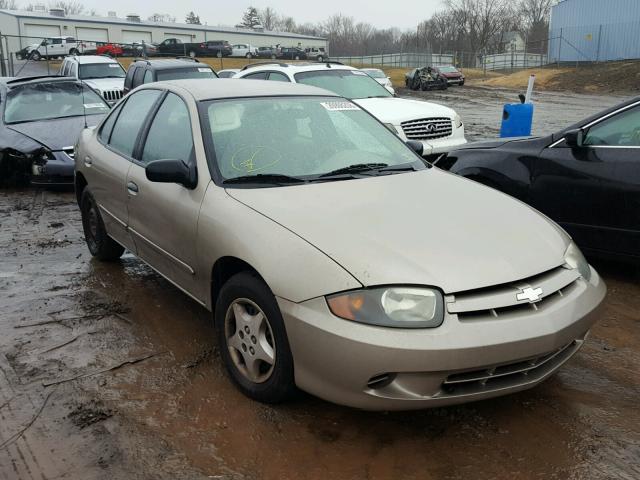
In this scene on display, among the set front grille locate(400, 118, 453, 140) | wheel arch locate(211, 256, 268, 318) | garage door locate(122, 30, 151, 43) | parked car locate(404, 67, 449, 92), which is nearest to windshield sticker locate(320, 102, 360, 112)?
wheel arch locate(211, 256, 268, 318)

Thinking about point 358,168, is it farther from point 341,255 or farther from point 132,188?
point 132,188

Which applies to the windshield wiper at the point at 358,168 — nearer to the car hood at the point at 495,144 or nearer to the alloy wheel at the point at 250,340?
the alloy wheel at the point at 250,340

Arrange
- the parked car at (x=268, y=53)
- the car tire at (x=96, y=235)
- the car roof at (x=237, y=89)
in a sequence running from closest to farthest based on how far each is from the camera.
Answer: the car roof at (x=237, y=89) → the car tire at (x=96, y=235) → the parked car at (x=268, y=53)

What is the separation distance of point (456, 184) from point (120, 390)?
228cm

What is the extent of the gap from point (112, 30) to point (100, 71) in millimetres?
56112

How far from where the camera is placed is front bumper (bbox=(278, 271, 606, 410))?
2.54 meters

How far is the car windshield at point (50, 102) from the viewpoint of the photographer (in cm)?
958

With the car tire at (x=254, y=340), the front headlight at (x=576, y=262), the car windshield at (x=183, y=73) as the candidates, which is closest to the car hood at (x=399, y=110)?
the car windshield at (x=183, y=73)

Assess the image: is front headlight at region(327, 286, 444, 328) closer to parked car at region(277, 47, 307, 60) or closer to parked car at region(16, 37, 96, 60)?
parked car at region(16, 37, 96, 60)

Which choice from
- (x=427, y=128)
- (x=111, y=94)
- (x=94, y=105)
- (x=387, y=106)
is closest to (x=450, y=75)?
(x=111, y=94)

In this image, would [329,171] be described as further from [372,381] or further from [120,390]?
[120,390]

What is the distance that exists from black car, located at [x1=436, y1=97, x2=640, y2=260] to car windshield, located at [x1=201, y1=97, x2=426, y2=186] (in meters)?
1.51

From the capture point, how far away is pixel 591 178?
4809mm

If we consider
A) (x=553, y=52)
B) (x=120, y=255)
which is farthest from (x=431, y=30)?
(x=120, y=255)
